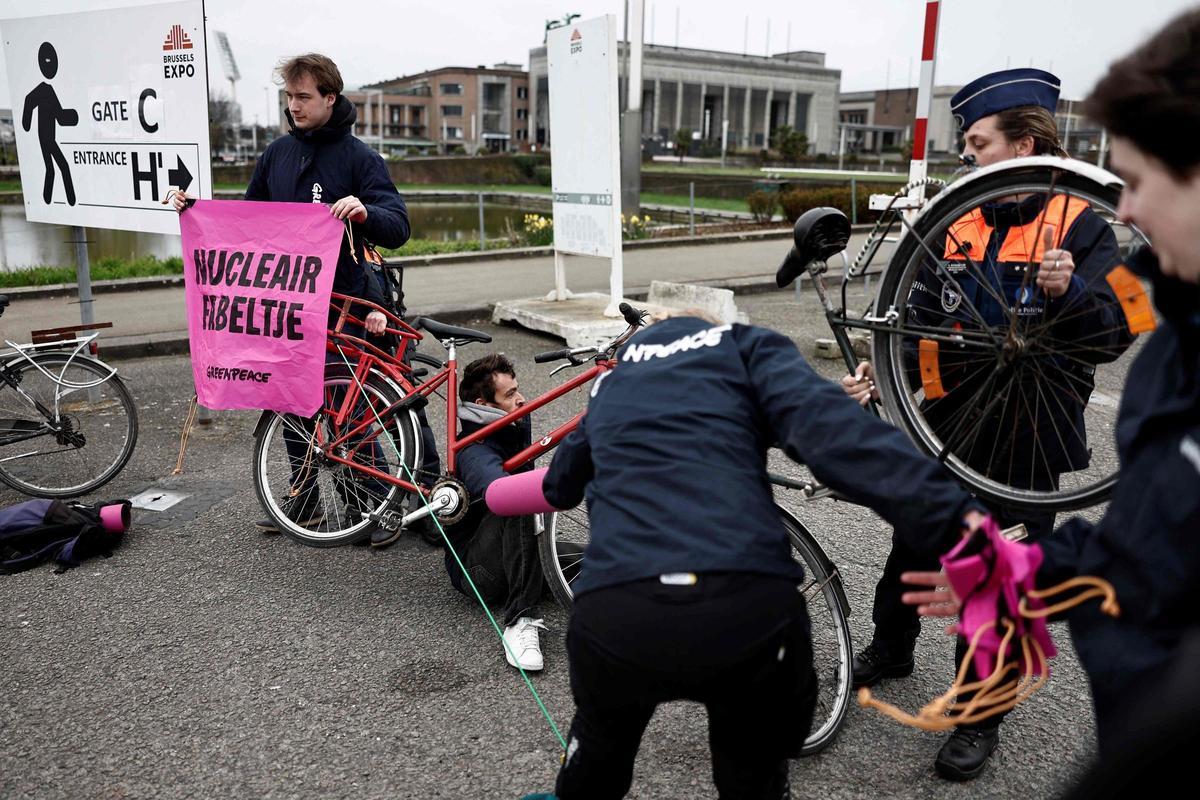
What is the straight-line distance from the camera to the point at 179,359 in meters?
8.09

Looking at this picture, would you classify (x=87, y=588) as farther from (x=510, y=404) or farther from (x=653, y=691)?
(x=653, y=691)

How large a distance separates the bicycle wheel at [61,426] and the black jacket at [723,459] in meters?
4.07

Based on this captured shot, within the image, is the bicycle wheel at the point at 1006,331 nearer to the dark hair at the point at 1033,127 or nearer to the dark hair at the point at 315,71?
the dark hair at the point at 1033,127

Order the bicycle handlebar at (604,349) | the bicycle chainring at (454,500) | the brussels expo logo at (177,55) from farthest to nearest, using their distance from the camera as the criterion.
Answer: the brussels expo logo at (177,55) < the bicycle chainring at (454,500) < the bicycle handlebar at (604,349)

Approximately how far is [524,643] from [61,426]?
324cm

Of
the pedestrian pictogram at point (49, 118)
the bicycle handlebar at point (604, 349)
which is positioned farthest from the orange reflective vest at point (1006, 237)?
the pedestrian pictogram at point (49, 118)

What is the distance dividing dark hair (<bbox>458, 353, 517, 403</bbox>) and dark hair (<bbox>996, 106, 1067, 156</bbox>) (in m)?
2.08

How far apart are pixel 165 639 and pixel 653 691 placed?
2409 mm

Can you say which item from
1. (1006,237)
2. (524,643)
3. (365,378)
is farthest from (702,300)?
(365,378)

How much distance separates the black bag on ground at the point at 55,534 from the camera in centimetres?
413

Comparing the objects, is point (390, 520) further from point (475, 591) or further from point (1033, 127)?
point (1033, 127)

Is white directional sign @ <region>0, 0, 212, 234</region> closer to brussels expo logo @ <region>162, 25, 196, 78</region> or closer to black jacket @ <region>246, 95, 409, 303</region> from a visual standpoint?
brussels expo logo @ <region>162, 25, 196, 78</region>

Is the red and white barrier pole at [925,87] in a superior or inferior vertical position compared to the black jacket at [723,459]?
superior

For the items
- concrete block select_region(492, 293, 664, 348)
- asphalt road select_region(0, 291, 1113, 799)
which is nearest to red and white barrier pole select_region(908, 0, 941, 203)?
concrete block select_region(492, 293, 664, 348)
